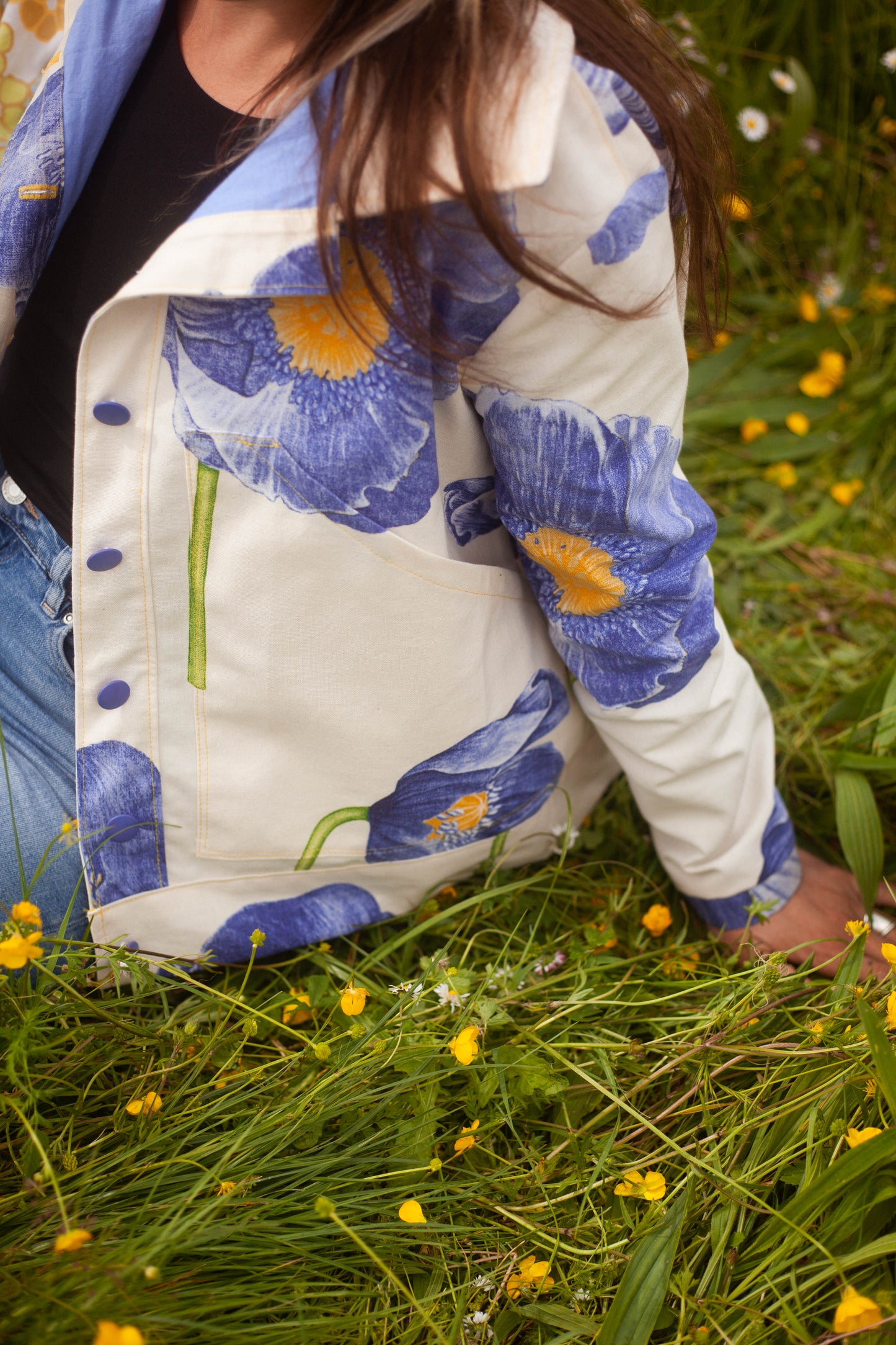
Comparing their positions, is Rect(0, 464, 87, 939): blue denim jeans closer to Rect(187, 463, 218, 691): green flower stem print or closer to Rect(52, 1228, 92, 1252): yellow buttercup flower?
Rect(187, 463, 218, 691): green flower stem print

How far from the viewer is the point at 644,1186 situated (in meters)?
0.74

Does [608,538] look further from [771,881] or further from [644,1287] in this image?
[644,1287]

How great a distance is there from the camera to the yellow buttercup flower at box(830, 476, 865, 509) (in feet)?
4.92

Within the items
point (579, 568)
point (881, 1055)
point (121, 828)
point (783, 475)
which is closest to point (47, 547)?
point (121, 828)

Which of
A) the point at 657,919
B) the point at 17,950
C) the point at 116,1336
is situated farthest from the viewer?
the point at 657,919

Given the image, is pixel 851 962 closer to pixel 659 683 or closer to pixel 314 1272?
pixel 659 683

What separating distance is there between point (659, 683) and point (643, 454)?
225mm

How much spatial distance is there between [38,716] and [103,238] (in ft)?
1.41

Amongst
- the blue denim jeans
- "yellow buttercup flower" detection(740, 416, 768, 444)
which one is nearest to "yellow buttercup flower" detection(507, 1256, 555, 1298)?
the blue denim jeans

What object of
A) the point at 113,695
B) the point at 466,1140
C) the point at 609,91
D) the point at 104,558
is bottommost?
the point at 466,1140

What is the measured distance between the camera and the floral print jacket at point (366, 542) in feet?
1.96

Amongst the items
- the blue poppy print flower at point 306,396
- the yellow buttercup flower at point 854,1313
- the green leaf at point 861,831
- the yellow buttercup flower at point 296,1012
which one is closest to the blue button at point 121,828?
the yellow buttercup flower at point 296,1012

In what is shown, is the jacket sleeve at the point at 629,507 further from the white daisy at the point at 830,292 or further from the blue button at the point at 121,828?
the white daisy at the point at 830,292

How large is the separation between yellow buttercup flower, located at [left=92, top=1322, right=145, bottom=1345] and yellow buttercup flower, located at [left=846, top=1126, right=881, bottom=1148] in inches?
21.0
